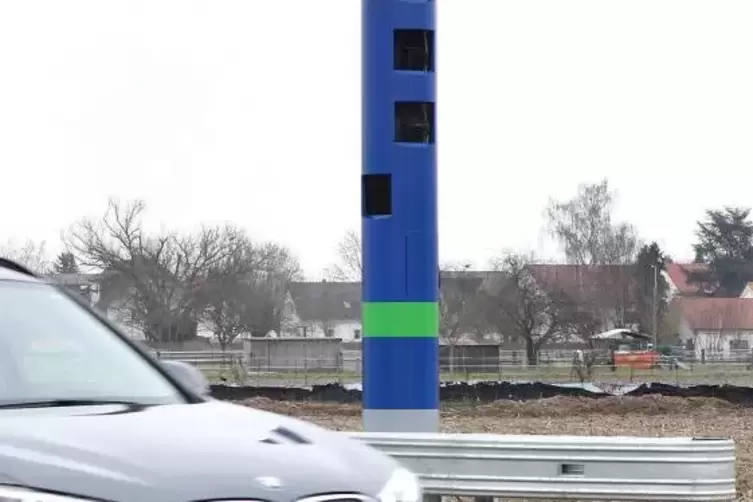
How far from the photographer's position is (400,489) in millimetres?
4492

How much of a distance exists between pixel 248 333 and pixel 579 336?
17703mm

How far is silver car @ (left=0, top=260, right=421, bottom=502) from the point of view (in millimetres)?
3891

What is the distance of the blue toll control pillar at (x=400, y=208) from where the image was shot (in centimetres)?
1230

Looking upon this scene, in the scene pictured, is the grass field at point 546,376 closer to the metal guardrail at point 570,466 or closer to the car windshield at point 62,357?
the metal guardrail at point 570,466

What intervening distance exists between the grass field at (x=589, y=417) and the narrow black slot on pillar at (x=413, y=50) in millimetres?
4881

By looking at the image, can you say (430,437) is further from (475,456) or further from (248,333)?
(248,333)

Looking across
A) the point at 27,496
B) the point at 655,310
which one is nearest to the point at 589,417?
the point at 27,496

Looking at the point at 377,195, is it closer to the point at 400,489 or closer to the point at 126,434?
the point at 400,489

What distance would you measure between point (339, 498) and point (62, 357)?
146 centimetres

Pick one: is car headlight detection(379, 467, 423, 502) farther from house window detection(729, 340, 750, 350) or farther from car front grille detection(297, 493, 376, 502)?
house window detection(729, 340, 750, 350)

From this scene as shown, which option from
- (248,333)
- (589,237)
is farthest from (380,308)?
(589,237)

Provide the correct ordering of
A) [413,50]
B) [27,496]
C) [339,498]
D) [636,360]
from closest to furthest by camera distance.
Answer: [27,496] → [339,498] → [413,50] → [636,360]

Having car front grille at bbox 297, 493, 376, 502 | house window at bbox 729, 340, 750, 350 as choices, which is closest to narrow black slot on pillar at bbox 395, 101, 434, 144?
car front grille at bbox 297, 493, 376, 502

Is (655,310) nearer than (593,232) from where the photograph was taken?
Yes
